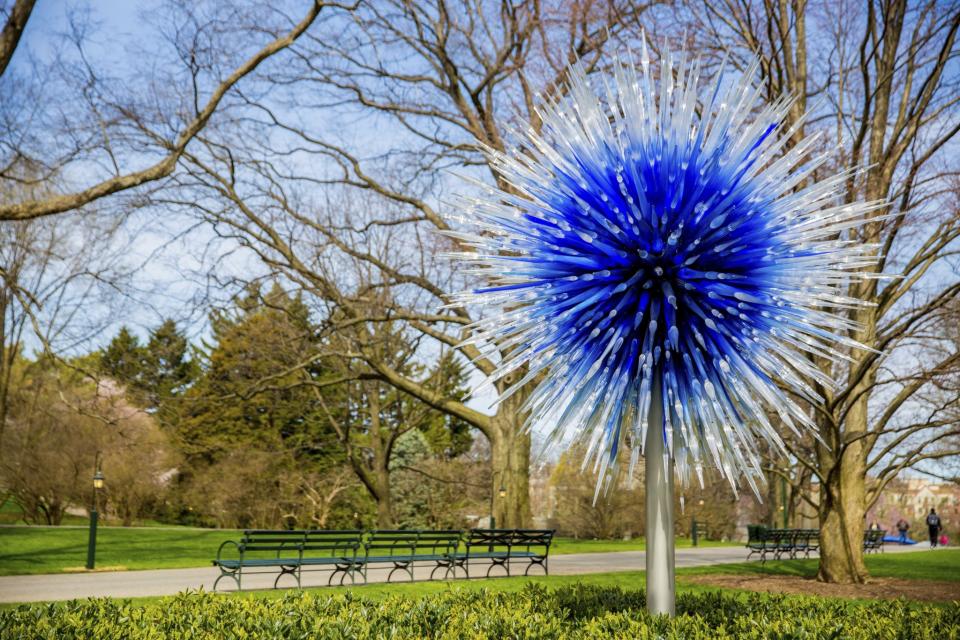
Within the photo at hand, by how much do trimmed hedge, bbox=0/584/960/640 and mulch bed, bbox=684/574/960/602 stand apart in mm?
6270

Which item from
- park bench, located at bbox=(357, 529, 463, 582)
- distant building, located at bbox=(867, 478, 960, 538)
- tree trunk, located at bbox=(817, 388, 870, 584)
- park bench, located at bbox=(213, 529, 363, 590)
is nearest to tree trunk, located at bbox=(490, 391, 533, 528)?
park bench, located at bbox=(357, 529, 463, 582)

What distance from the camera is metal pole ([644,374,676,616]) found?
4926 millimetres

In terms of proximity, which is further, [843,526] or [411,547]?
[411,547]

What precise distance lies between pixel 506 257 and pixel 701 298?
114 cm

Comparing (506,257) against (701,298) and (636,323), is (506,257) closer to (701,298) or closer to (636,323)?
(636,323)

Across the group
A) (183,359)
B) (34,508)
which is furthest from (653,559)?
(183,359)

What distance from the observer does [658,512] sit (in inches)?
197

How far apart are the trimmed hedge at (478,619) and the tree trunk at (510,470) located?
13867mm

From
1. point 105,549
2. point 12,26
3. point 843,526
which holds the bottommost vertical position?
point 105,549

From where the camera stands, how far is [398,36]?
19.9 m

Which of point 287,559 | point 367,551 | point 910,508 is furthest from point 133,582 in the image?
point 910,508

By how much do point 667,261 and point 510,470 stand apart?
53.9ft

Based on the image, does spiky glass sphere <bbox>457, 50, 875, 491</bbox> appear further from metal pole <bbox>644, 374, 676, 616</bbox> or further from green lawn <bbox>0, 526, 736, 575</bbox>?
green lawn <bbox>0, 526, 736, 575</bbox>

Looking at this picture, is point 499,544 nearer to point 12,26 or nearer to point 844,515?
point 844,515
